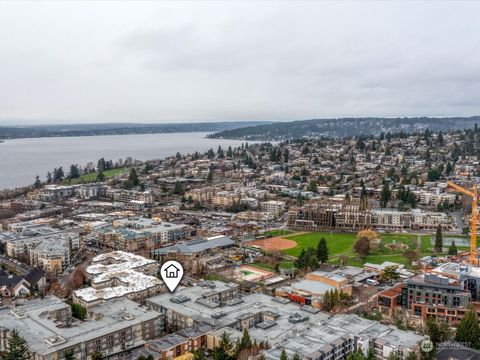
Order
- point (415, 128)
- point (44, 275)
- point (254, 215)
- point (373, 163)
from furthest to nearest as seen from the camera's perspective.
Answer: point (415, 128) < point (373, 163) < point (254, 215) < point (44, 275)

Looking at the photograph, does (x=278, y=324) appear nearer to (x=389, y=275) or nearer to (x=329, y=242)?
(x=389, y=275)

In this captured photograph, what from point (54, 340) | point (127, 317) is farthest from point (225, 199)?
point (54, 340)

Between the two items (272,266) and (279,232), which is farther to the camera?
(279,232)

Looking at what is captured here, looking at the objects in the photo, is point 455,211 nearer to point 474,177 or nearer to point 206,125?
point 474,177

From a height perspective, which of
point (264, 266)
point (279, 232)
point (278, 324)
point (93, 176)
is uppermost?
point (278, 324)

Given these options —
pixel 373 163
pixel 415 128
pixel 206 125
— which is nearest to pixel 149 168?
pixel 373 163

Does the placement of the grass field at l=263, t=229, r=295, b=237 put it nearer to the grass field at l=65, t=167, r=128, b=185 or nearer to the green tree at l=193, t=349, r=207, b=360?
the green tree at l=193, t=349, r=207, b=360

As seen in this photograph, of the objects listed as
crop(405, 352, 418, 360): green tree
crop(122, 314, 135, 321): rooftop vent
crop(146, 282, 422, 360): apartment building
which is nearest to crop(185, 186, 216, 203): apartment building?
crop(146, 282, 422, 360): apartment building
